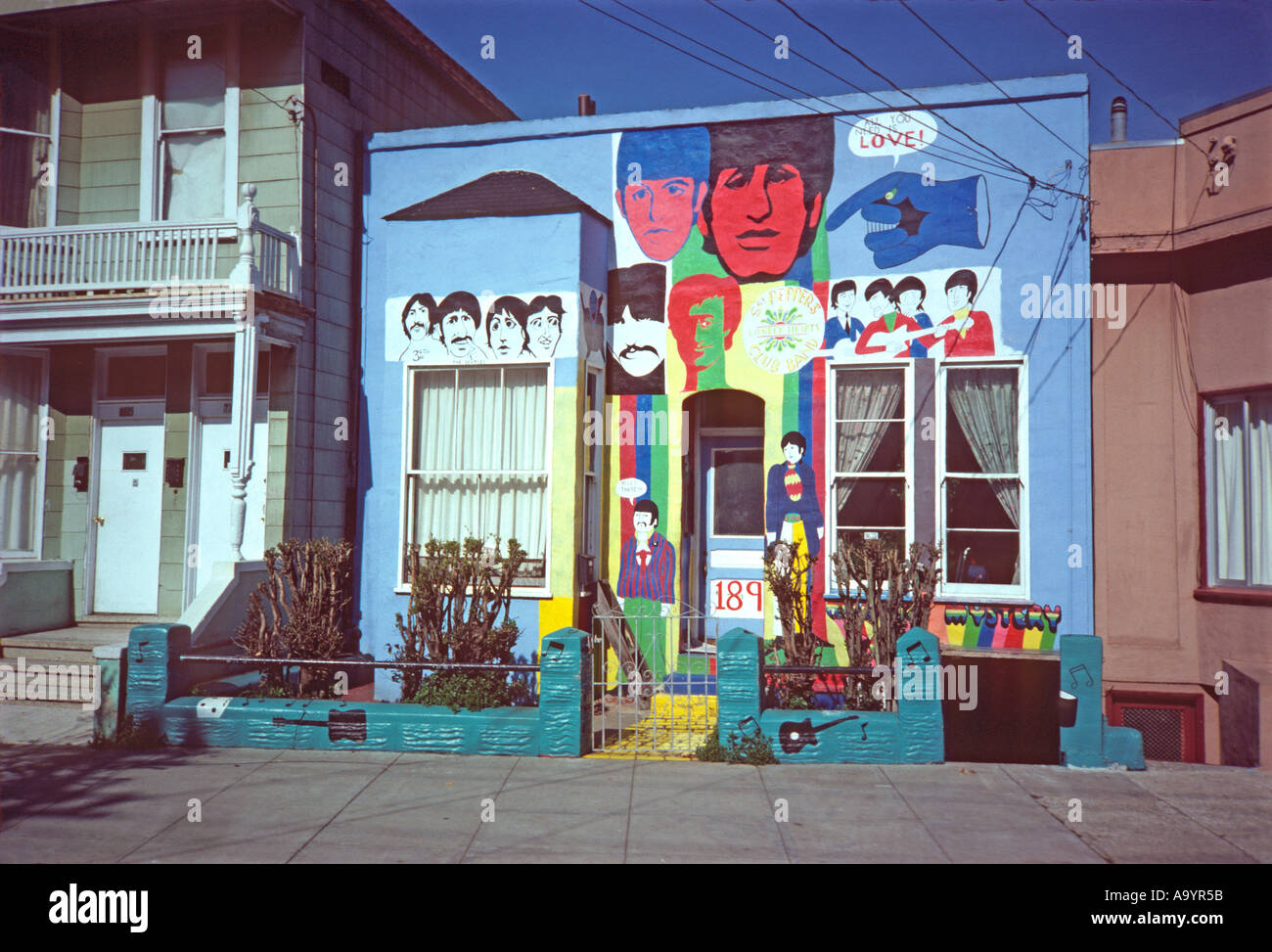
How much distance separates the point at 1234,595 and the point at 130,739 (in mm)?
9729

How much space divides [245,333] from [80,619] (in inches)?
160

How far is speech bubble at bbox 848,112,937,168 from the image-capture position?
978 centimetres

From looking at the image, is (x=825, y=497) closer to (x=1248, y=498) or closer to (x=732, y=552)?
(x=732, y=552)

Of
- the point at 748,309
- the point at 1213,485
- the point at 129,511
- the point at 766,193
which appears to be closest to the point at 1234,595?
A: the point at 1213,485

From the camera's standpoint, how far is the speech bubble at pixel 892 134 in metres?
9.78

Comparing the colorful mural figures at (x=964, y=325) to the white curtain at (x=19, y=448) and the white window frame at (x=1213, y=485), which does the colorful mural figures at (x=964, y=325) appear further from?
the white curtain at (x=19, y=448)

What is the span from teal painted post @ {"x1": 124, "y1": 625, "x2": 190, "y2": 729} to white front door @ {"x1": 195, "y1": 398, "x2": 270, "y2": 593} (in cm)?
230

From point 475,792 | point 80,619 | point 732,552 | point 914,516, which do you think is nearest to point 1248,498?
point 914,516

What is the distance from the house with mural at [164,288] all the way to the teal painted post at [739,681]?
5264mm

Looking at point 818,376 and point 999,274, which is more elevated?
point 999,274

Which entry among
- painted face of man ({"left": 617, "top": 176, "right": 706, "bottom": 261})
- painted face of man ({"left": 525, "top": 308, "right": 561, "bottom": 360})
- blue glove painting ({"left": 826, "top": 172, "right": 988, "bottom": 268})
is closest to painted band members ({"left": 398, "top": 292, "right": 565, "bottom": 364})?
painted face of man ({"left": 525, "top": 308, "right": 561, "bottom": 360})

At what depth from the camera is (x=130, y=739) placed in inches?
306

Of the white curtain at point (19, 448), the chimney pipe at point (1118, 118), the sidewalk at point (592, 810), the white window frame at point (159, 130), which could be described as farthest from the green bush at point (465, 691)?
the chimney pipe at point (1118, 118)
